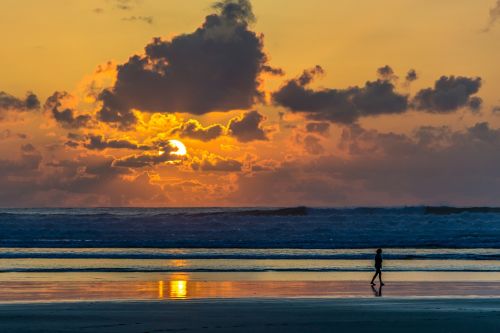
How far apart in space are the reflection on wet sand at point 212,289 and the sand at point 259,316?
2.42 meters

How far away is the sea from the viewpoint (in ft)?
132

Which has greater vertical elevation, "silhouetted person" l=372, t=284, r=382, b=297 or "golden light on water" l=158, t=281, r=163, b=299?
"golden light on water" l=158, t=281, r=163, b=299

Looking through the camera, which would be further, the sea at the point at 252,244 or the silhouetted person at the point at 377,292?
the sea at the point at 252,244

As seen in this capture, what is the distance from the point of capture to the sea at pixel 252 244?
132 feet

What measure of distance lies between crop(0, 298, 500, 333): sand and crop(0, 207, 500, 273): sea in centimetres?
1361

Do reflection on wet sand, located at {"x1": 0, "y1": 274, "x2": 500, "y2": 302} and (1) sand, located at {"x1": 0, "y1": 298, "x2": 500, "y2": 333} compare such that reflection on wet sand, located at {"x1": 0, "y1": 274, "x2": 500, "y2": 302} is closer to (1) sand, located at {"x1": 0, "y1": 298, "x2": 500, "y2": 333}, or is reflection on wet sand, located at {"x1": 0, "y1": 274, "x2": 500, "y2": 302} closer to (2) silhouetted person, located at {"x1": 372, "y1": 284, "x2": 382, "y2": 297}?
(2) silhouetted person, located at {"x1": 372, "y1": 284, "x2": 382, "y2": 297}

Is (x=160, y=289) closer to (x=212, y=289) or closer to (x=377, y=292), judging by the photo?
(x=212, y=289)

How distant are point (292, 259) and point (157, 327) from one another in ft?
85.6

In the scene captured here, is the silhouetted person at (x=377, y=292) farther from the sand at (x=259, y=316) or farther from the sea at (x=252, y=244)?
the sea at (x=252, y=244)

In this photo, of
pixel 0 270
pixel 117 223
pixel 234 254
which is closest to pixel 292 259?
pixel 234 254

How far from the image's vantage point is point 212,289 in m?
29.3

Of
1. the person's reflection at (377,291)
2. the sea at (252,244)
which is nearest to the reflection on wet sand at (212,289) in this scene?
the person's reflection at (377,291)

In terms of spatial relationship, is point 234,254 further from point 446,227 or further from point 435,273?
point 446,227

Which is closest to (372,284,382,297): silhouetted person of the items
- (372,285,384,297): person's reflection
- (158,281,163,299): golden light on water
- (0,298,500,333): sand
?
(372,285,384,297): person's reflection
